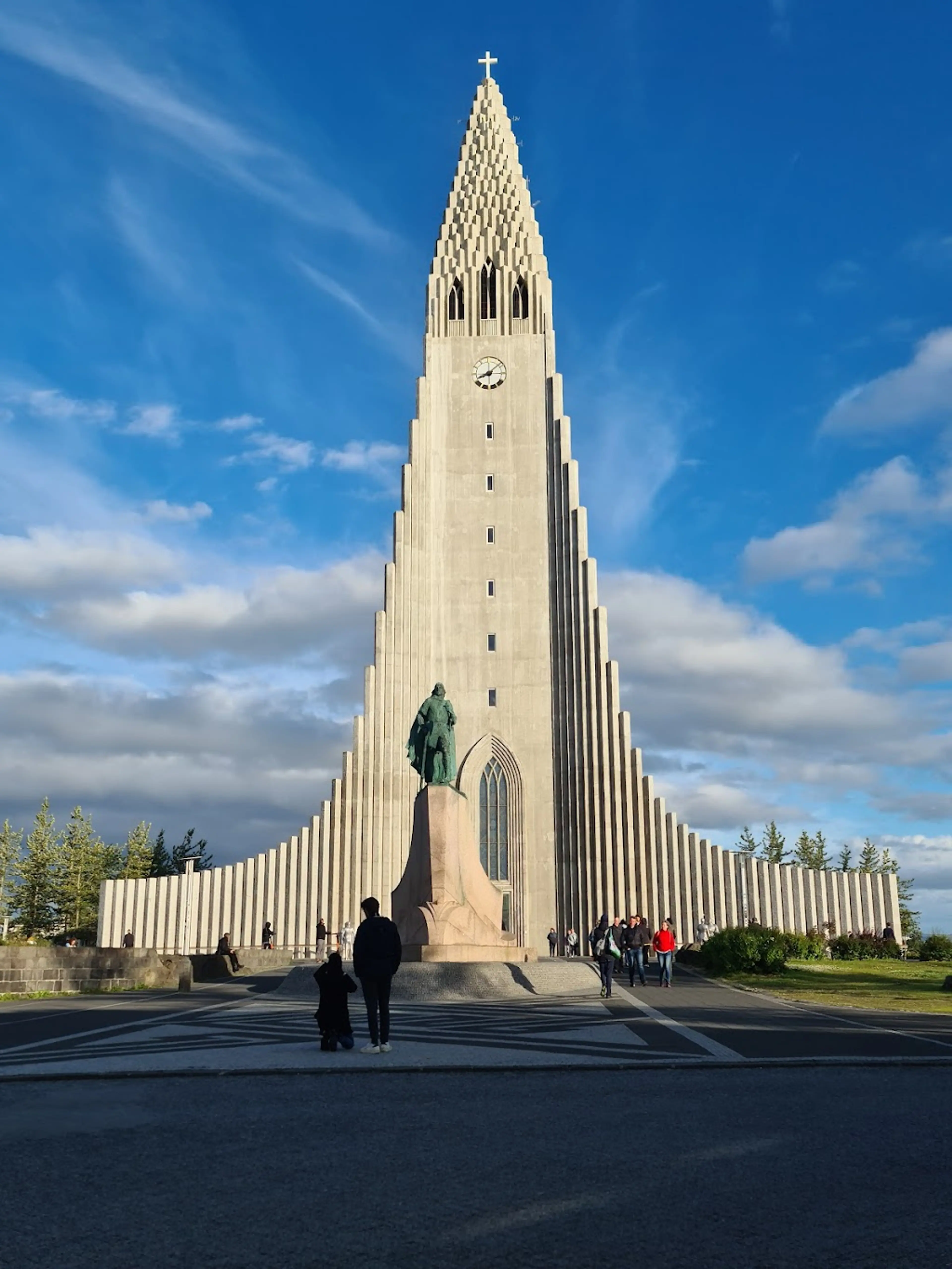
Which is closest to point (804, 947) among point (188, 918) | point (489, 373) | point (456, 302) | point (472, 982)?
point (472, 982)

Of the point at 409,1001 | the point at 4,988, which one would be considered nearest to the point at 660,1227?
the point at 409,1001

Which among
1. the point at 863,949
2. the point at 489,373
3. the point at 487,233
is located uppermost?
the point at 487,233

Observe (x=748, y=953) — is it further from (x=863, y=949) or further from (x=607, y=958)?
(x=863, y=949)

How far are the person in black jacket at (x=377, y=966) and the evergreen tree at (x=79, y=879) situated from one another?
60.9 metres

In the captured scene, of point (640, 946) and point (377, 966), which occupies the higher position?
point (377, 966)

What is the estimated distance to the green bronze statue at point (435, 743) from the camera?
74.8 feet

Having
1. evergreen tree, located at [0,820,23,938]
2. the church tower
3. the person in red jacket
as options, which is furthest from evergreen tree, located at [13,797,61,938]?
Answer: the person in red jacket

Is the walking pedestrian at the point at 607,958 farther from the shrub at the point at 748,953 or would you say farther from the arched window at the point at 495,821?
the arched window at the point at 495,821

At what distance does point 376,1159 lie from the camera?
4.98m

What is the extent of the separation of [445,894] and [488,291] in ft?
125

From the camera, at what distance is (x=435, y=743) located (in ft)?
74.9

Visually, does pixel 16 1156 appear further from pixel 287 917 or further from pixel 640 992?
pixel 287 917

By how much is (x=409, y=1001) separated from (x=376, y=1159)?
43.6 feet

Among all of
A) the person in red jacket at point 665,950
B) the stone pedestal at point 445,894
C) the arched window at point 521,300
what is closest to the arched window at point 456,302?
the arched window at point 521,300
